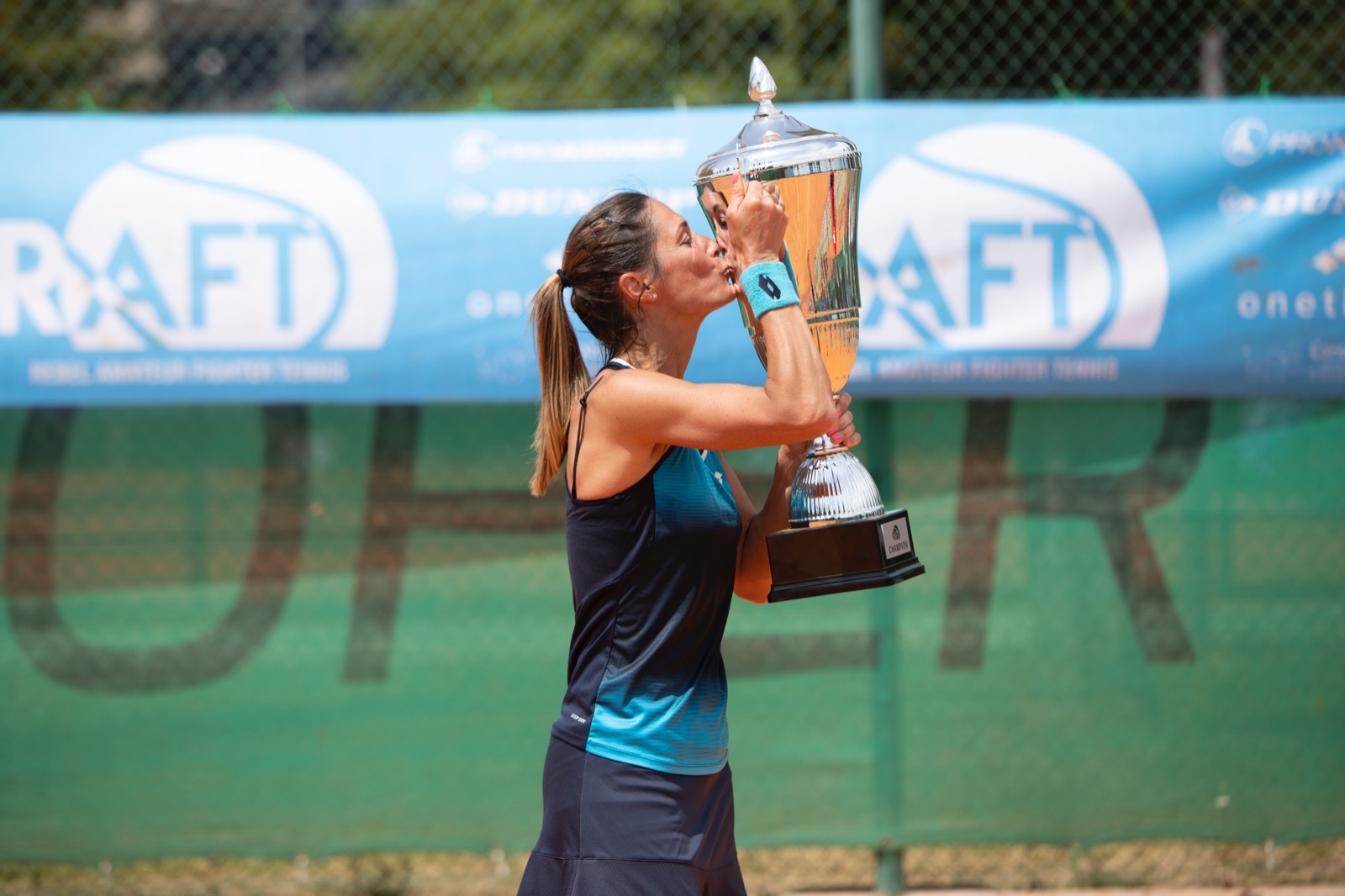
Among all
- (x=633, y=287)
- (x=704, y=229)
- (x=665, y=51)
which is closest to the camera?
(x=633, y=287)

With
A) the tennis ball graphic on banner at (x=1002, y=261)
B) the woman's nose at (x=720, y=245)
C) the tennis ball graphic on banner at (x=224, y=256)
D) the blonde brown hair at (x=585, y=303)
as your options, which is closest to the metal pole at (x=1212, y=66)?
the tennis ball graphic on banner at (x=1002, y=261)

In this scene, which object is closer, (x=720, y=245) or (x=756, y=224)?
(x=756, y=224)

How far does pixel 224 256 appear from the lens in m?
3.82

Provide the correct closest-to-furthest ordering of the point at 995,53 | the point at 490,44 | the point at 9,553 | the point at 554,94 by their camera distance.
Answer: the point at 9,553 → the point at 995,53 → the point at 554,94 → the point at 490,44

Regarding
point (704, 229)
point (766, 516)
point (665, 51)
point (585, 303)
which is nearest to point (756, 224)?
point (585, 303)

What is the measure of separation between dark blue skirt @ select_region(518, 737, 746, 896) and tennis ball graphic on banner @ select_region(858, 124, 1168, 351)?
2.10 m

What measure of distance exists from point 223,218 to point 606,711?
2488 millimetres

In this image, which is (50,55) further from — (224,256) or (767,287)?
(767,287)

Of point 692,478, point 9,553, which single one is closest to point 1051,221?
point 692,478

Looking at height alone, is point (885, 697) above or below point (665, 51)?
below

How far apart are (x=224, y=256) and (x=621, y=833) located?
101 inches

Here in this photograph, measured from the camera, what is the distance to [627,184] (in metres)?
3.71

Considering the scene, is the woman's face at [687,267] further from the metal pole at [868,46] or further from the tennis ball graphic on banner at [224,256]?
the metal pole at [868,46]

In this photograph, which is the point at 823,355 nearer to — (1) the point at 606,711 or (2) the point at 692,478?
(2) the point at 692,478
